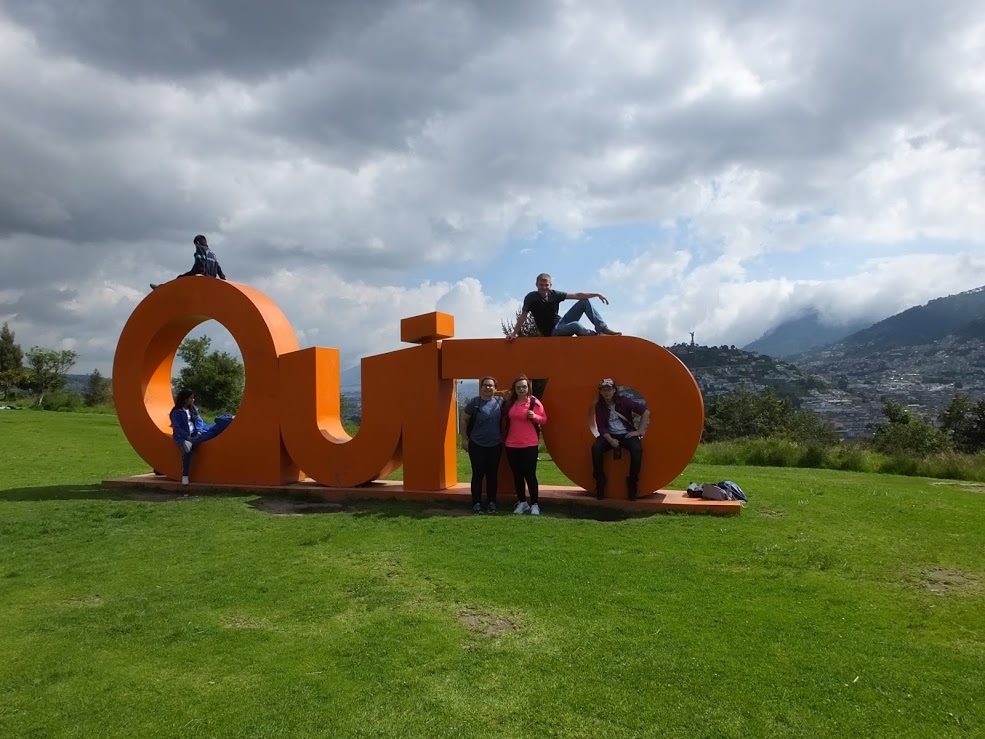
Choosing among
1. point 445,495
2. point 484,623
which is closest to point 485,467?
point 445,495

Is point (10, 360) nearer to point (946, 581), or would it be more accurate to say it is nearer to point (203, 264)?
point (203, 264)

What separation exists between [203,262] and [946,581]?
10551mm

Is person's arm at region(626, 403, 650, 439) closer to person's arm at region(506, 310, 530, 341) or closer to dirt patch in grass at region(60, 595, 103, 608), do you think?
person's arm at region(506, 310, 530, 341)

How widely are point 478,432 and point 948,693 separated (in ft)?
18.7

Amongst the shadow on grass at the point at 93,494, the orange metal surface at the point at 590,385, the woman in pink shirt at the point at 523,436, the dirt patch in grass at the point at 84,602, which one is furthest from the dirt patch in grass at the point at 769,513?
the shadow on grass at the point at 93,494

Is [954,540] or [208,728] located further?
[954,540]

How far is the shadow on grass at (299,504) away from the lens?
8375mm

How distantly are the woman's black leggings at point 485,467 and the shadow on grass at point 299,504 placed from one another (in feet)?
0.78

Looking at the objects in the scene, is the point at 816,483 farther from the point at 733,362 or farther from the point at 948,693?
the point at 733,362

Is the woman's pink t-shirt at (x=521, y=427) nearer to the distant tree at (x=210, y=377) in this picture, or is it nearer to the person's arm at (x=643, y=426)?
the person's arm at (x=643, y=426)

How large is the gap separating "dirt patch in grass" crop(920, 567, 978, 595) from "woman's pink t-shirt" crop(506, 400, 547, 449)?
4209mm

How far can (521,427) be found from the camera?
8602mm

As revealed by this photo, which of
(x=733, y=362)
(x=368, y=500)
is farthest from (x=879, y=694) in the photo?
(x=733, y=362)

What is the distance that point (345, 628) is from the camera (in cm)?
469
